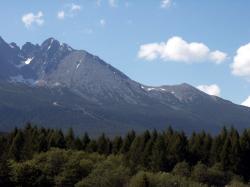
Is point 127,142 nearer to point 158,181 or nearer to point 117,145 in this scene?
point 117,145

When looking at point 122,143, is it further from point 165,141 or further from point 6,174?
point 6,174

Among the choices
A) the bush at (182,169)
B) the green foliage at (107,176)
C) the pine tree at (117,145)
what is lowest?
the green foliage at (107,176)

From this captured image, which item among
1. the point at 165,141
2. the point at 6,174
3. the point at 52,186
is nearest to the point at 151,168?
the point at 165,141

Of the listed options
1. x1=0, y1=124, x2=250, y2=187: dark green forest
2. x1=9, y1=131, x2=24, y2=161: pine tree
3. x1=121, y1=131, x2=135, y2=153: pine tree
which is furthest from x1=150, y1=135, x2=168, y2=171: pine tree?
x1=9, y1=131, x2=24, y2=161: pine tree

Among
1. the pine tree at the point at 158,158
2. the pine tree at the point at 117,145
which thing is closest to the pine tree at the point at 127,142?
the pine tree at the point at 117,145

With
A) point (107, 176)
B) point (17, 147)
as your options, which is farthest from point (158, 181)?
point (17, 147)

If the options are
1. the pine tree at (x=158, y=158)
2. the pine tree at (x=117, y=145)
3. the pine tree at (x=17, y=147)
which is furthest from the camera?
the pine tree at (x=117, y=145)

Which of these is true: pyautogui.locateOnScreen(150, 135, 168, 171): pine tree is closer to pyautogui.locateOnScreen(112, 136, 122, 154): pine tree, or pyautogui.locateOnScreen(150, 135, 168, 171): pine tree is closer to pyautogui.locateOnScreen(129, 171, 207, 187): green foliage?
pyautogui.locateOnScreen(112, 136, 122, 154): pine tree

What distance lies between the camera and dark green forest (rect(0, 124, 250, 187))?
241 ft

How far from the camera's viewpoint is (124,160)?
84.4m

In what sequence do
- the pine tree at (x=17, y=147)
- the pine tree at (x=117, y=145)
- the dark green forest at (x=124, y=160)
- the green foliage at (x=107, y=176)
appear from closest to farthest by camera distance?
1. the green foliage at (x=107, y=176)
2. the dark green forest at (x=124, y=160)
3. the pine tree at (x=17, y=147)
4. the pine tree at (x=117, y=145)

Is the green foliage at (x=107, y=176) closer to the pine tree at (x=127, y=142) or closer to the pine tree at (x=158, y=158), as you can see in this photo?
the pine tree at (x=158, y=158)

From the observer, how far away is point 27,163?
75.8 metres

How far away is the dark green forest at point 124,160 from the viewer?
241ft
